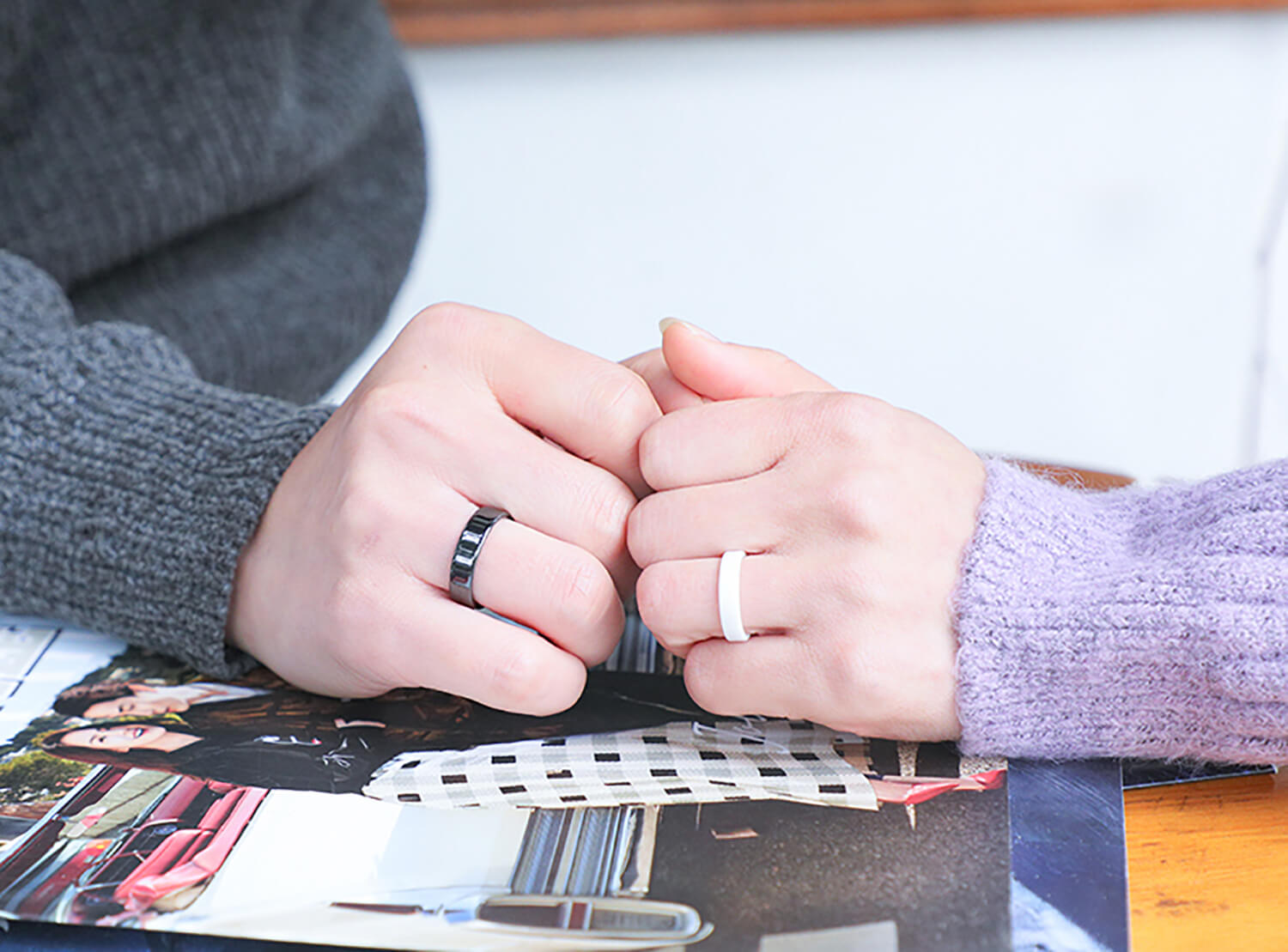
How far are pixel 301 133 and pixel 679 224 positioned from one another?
30.3 inches

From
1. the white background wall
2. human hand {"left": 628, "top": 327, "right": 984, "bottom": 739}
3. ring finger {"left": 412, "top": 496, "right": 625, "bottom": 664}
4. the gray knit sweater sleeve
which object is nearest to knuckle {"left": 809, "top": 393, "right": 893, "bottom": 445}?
human hand {"left": 628, "top": 327, "right": 984, "bottom": 739}

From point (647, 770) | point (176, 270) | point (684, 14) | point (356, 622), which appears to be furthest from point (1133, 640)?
point (684, 14)

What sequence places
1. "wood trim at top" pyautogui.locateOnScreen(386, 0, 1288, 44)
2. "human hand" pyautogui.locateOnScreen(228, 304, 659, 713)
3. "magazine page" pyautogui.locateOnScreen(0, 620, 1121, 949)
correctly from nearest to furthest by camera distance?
"magazine page" pyautogui.locateOnScreen(0, 620, 1121, 949) → "human hand" pyautogui.locateOnScreen(228, 304, 659, 713) → "wood trim at top" pyautogui.locateOnScreen(386, 0, 1288, 44)

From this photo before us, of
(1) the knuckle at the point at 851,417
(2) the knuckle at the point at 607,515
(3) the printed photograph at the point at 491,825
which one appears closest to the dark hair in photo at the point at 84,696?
(3) the printed photograph at the point at 491,825

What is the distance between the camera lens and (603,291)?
5.00 feet

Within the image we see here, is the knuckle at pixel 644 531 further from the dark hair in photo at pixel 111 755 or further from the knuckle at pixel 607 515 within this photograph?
the dark hair in photo at pixel 111 755

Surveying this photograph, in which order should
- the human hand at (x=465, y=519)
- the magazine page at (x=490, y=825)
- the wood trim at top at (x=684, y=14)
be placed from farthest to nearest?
the wood trim at top at (x=684, y=14) → the human hand at (x=465, y=519) → the magazine page at (x=490, y=825)

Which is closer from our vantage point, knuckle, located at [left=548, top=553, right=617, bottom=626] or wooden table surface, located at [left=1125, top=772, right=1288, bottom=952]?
wooden table surface, located at [left=1125, top=772, right=1288, bottom=952]

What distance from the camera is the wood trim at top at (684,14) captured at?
1.27 m

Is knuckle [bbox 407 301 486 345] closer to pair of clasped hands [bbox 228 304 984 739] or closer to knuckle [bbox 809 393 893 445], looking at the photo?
pair of clasped hands [bbox 228 304 984 739]

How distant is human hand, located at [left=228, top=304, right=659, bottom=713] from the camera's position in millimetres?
431

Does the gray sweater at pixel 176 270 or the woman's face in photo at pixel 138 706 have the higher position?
the gray sweater at pixel 176 270

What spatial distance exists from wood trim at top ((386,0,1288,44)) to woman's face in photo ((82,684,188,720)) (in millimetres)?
1064

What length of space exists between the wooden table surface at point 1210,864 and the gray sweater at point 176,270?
14.4 inches
